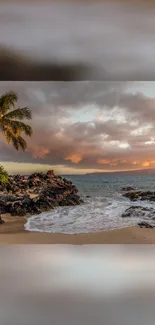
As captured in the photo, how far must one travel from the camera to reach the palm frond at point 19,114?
5.02 metres

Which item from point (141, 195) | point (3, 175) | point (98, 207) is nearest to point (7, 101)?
point (3, 175)

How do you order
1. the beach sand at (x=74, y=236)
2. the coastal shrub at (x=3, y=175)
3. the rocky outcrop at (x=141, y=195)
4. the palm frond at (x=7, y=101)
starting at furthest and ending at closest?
the rocky outcrop at (x=141, y=195) → the coastal shrub at (x=3, y=175) → the palm frond at (x=7, y=101) → the beach sand at (x=74, y=236)

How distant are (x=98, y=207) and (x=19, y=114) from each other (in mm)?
1794

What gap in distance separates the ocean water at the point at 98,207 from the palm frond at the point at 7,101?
1.35 meters

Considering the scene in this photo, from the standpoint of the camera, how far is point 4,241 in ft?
15.5

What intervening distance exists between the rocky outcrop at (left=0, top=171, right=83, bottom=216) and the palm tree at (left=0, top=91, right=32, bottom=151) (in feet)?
1.79

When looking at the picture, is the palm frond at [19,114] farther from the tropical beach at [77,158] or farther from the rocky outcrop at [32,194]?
the rocky outcrop at [32,194]

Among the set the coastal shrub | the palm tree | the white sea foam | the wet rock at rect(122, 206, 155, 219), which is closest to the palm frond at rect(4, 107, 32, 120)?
the palm tree

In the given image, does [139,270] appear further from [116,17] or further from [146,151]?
[146,151]

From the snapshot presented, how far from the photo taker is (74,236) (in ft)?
16.0

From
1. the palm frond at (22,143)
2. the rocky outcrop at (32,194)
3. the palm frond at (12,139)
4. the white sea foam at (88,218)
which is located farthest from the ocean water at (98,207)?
the palm frond at (12,139)

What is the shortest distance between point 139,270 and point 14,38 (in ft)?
6.66

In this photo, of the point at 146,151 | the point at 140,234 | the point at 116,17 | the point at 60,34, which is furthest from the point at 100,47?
the point at 140,234

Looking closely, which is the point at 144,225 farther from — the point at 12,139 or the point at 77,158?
the point at 12,139
